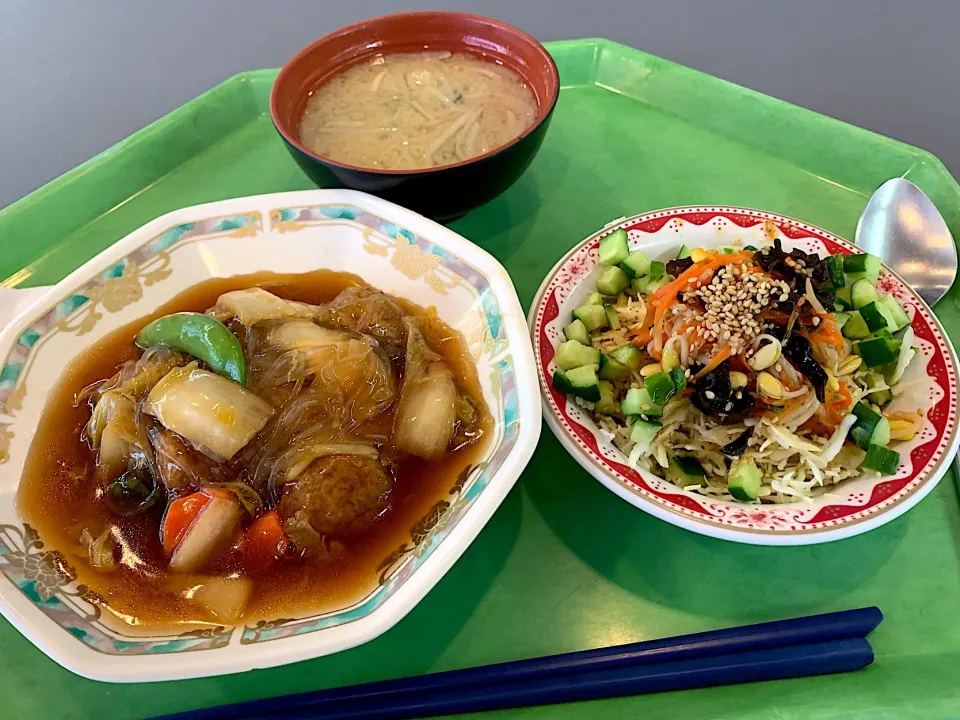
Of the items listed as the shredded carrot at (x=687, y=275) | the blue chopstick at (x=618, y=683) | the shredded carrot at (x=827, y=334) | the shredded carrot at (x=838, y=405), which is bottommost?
the blue chopstick at (x=618, y=683)

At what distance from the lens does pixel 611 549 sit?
1601 millimetres

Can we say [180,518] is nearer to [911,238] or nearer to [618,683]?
[618,683]

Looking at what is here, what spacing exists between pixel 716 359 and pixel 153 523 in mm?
1368

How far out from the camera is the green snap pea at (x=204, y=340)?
64.6 inches

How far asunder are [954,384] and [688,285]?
65 centimetres

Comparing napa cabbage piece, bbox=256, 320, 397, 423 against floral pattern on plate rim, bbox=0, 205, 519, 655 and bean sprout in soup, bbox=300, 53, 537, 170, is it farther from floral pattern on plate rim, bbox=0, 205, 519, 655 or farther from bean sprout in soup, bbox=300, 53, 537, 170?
bean sprout in soup, bbox=300, 53, 537, 170

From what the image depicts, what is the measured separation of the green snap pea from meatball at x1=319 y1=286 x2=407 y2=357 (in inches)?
10.0

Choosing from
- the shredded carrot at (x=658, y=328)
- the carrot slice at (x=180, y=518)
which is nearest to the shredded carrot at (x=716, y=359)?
the shredded carrot at (x=658, y=328)

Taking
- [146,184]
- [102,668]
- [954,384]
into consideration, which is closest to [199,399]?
[102,668]

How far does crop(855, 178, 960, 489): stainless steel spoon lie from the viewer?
6.53 feet

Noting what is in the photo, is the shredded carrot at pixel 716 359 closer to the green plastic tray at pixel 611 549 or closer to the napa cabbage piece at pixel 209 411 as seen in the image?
the green plastic tray at pixel 611 549

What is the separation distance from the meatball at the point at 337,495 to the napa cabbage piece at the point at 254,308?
0.46m

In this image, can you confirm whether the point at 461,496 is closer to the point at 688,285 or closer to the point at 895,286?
the point at 688,285

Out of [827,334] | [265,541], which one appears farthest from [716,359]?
[265,541]
